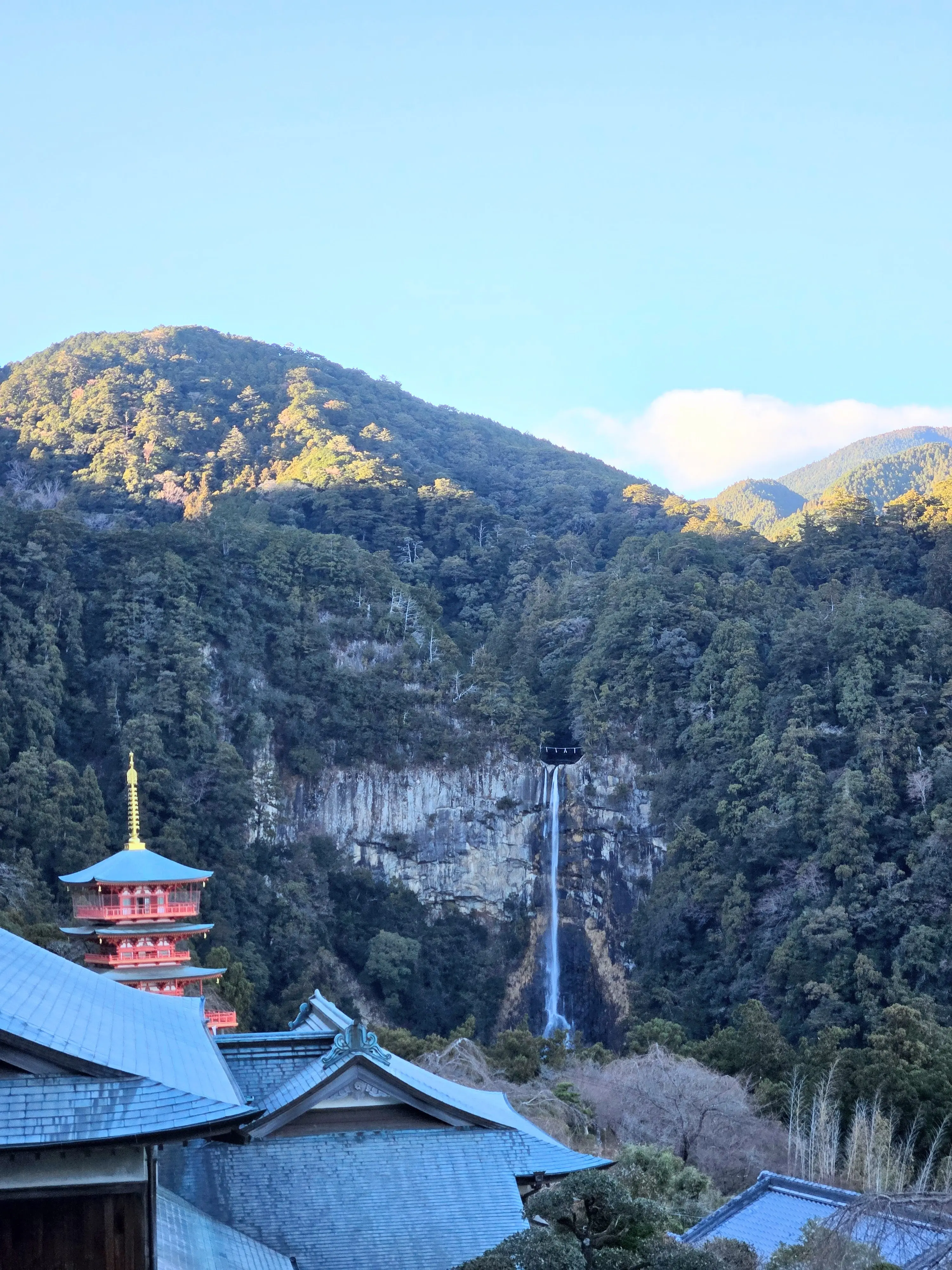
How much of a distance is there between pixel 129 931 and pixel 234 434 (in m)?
48.3

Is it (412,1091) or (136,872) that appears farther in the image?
(136,872)

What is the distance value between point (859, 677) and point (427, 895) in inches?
676

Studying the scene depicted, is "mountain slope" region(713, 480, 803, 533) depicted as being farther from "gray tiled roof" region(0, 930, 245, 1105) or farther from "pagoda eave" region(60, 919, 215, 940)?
"gray tiled roof" region(0, 930, 245, 1105)

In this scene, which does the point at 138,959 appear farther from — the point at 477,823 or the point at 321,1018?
the point at 477,823

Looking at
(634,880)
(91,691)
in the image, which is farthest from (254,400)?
(634,880)

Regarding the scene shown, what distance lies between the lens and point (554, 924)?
44.2 meters

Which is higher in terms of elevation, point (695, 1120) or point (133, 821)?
point (133, 821)

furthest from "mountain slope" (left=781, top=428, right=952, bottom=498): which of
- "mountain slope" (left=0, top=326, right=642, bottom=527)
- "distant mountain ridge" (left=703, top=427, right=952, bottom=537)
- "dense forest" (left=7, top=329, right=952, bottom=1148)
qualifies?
"dense forest" (left=7, top=329, right=952, bottom=1148)

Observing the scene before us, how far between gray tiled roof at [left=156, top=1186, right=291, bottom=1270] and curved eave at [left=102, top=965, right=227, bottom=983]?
12503mm

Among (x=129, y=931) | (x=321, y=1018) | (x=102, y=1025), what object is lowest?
(x=129, y=931)

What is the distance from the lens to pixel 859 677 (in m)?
39.7

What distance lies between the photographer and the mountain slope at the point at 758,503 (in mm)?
84312

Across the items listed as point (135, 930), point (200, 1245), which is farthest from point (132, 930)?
point (200, 1245)

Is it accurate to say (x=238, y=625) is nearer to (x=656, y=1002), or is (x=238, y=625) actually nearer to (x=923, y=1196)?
(x=656, y=1002)
